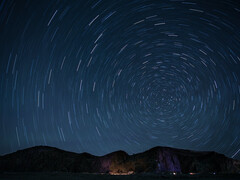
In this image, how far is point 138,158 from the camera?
263 ft

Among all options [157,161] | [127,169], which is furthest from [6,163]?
[157,161]

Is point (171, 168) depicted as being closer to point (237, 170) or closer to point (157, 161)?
point (157, 161)

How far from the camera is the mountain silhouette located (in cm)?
7425

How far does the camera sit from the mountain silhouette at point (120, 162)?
2923 inches

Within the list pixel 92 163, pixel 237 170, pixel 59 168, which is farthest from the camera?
pixel 92 163

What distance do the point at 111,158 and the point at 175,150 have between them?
29.6 metres

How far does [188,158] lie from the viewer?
81.5 meters

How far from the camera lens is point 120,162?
8075 cm

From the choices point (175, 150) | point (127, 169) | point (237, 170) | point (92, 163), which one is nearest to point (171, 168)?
point (175, 150)

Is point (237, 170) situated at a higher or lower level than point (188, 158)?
lower

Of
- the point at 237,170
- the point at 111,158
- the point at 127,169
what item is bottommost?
the point at 237,170

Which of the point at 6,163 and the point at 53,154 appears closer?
the point at 6,163

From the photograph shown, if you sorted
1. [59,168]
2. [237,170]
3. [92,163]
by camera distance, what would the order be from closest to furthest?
[237,170] < [59,168] < [92,163]

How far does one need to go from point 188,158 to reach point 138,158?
2131cm
